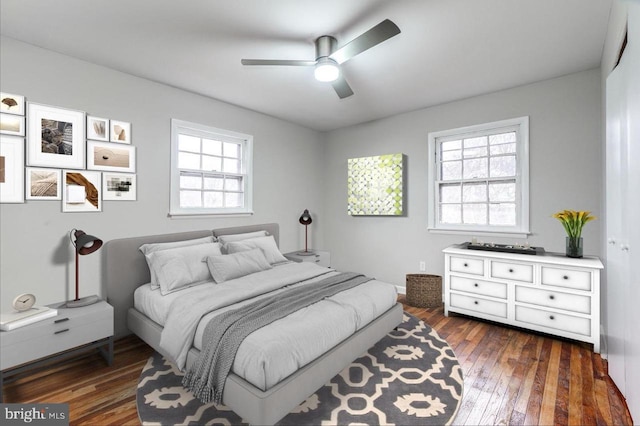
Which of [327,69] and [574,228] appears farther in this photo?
[574,228]

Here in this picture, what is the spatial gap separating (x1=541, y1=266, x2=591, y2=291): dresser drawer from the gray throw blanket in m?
2.38

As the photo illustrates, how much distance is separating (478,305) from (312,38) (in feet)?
10.7

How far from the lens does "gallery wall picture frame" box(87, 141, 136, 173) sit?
2822mm

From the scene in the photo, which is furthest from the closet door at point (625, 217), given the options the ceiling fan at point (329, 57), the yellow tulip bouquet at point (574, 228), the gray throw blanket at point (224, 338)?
the gray throw blanket at point (224, 338)

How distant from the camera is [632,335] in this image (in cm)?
164

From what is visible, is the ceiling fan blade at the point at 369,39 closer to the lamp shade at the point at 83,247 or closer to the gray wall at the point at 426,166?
the gray wall at the point at 426,166

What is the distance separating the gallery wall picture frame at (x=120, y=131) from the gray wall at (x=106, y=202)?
0.17 feet

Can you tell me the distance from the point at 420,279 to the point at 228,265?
2496 mm

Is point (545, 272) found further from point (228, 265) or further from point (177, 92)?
point (177, 92)

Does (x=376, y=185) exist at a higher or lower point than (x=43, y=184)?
higher

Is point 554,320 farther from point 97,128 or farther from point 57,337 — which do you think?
point 97,128

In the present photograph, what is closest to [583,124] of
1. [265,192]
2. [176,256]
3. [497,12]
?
[497,12]

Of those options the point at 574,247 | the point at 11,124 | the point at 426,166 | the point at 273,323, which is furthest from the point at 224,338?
the point at 426,166

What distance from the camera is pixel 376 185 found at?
4609 millimetres
